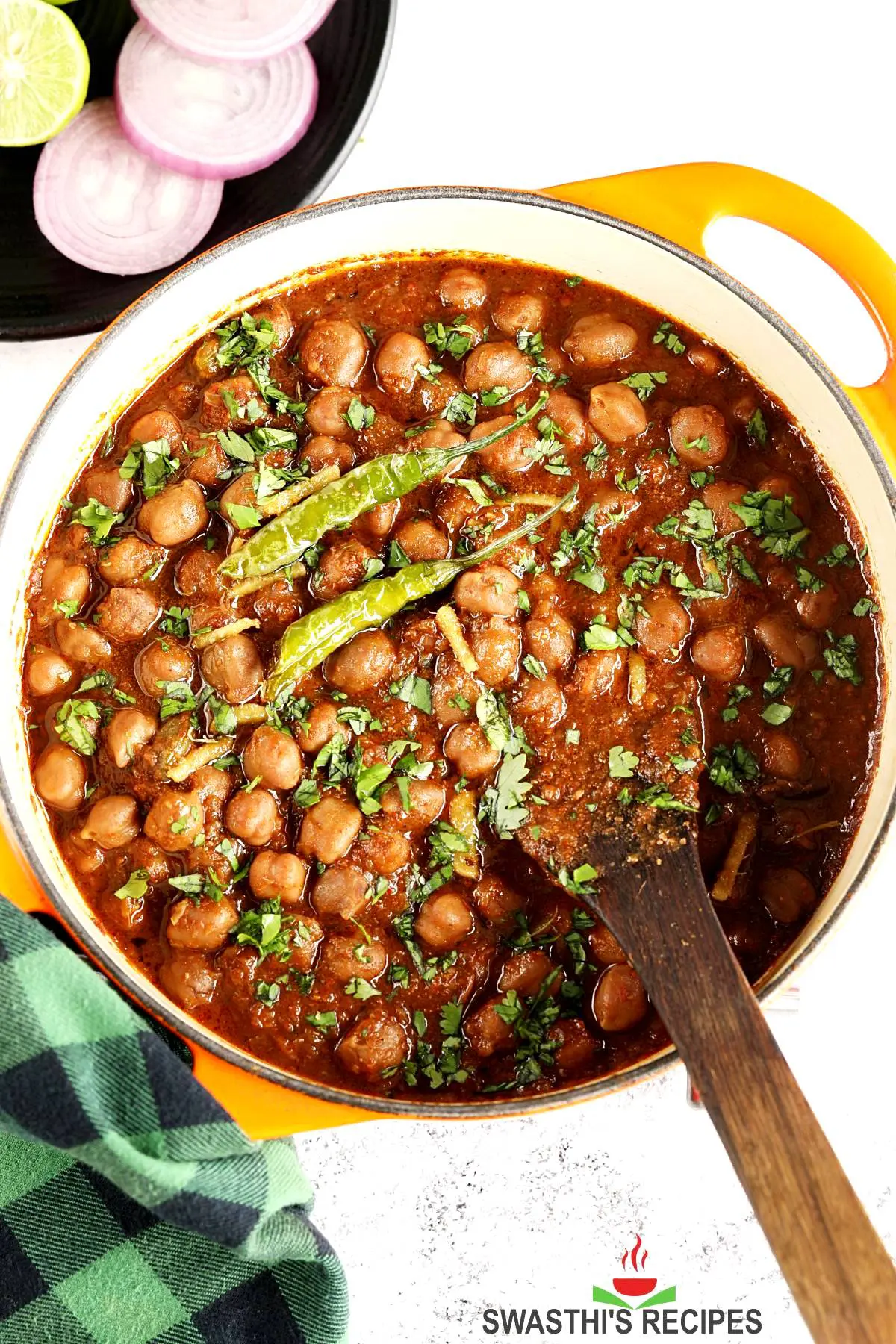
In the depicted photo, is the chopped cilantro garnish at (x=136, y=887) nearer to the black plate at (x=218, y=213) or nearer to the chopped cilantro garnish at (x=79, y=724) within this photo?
the chopped cilantro garnish at (x=79, y=724)

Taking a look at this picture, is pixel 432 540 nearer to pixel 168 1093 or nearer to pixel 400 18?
pixel 168 1093

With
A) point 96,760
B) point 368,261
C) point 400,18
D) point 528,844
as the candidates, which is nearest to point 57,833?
point 96,760

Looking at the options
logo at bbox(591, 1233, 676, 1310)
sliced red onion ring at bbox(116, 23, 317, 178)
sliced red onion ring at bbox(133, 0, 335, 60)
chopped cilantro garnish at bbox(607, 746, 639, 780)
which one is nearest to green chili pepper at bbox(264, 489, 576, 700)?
chopped cilantro garnish at bbox(607, 746, 639, 780)

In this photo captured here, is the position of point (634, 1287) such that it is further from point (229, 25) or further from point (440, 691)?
point (229, 25)

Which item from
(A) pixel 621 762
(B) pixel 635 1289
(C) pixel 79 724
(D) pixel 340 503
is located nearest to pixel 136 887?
(C) pixel 79 724

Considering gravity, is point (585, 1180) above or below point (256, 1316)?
above

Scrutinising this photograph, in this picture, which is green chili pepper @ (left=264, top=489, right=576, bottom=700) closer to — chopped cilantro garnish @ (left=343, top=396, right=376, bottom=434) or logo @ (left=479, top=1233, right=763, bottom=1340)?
chopped cilantro garnish @ (left=343, top=396, right=376, bottom=434)
